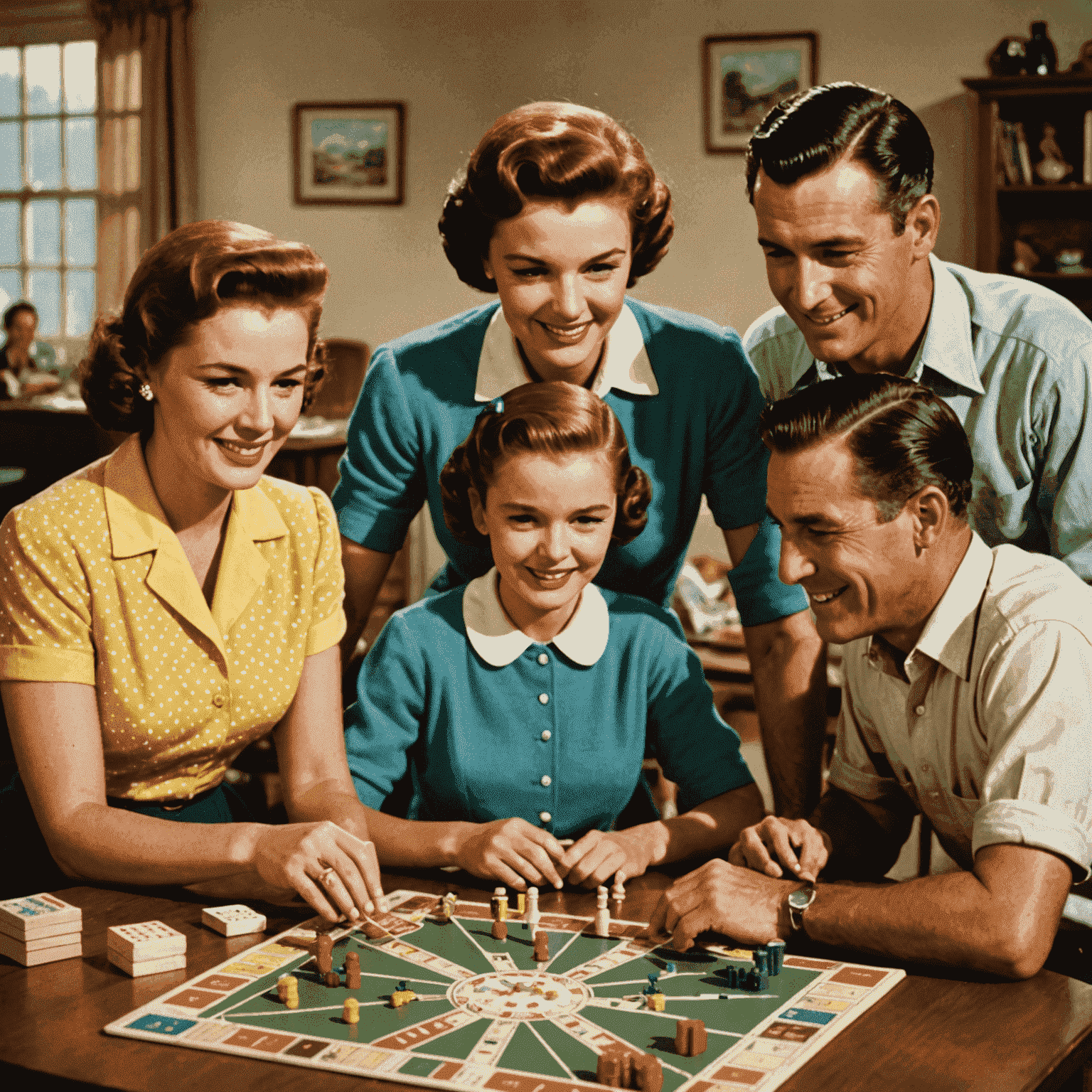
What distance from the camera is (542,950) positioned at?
5.69ft

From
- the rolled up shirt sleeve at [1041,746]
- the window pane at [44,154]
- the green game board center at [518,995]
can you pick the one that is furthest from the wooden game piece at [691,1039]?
the window pane at [44,154]

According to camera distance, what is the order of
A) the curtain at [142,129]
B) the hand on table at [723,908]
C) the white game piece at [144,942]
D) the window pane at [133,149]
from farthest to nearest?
1. the window pane at [133,149]
2. the curtain at [142,129]
3. the hand on table at [723,908]
4. the white game piece at [144,942]

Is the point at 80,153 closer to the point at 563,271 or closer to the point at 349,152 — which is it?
the point at 349,152

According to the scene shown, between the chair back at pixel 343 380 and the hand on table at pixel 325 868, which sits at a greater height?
the chair back at pixel 343 380

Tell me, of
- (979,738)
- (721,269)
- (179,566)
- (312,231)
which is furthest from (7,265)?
(979,738)

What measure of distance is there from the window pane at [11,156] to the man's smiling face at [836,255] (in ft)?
30.8

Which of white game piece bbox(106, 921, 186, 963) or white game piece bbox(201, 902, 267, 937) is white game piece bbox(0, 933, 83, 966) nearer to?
white game piece bbox(106, 921, 186, 963)

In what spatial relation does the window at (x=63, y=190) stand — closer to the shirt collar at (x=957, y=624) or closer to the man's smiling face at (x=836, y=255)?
the man's smiling face at (x=836, y=255)

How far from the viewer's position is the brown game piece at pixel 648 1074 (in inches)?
54.3

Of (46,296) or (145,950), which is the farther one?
(46,296)

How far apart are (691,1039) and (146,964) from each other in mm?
679

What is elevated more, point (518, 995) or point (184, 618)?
point (184, 618)

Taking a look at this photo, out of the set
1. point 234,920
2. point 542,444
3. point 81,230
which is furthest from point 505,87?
point 234,920

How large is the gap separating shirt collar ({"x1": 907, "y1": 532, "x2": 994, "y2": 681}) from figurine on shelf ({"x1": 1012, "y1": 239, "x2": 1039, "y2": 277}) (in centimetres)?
573
